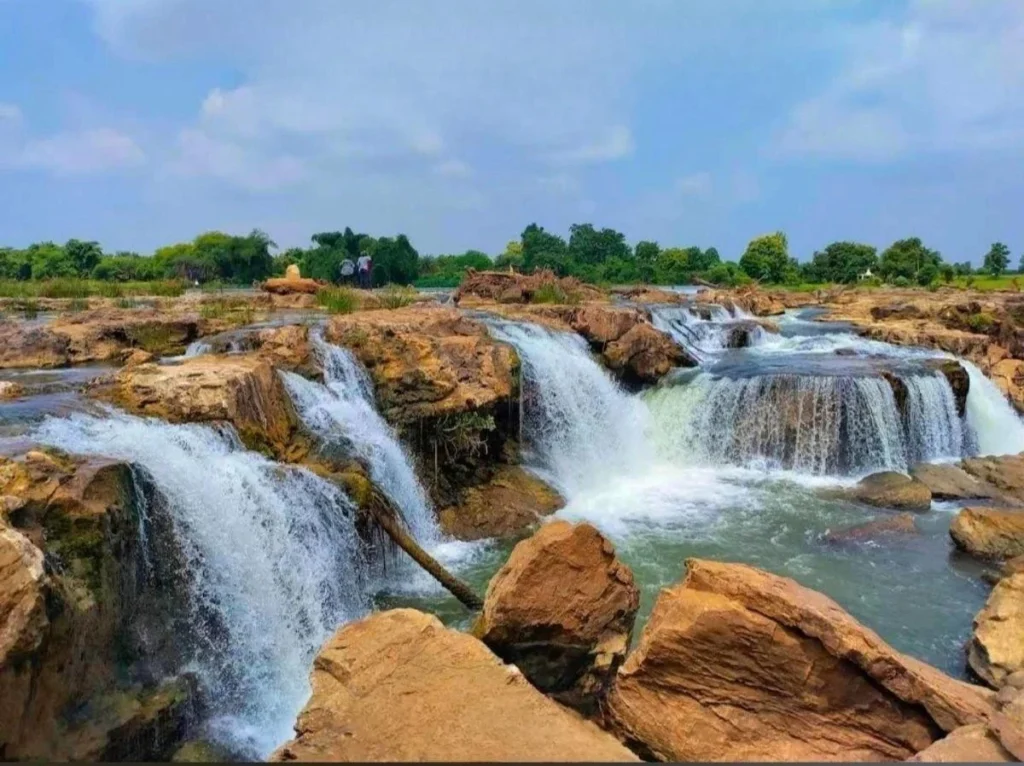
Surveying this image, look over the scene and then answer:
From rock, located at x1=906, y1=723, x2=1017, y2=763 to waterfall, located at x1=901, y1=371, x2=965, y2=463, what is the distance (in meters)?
10.0

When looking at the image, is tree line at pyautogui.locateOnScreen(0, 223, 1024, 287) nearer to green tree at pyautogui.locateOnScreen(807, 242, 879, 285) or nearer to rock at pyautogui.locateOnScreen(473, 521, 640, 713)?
green tree at pyautogui.locateOnScreen(807, 242, 879, 285)

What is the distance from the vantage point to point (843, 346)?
1719cm

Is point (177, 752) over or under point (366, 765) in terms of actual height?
under

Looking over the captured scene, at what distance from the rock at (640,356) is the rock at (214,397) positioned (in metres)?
7.03

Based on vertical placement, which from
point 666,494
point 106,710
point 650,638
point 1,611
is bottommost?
point 666,494

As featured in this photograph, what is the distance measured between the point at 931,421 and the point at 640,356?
4.95 m

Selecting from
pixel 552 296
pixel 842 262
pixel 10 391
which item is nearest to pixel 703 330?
pixel 552 296

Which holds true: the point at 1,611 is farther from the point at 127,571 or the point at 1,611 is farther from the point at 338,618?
the point at 338,618

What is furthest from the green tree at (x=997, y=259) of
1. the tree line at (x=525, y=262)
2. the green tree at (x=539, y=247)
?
the green tree at (x=539, y=247)

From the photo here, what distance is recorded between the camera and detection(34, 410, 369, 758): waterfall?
4.88 metres

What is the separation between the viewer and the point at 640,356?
1358 cm

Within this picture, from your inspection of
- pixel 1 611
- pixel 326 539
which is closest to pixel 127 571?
pixel 1 611

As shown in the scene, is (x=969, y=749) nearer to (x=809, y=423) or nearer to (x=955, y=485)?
(x=955, y=485)

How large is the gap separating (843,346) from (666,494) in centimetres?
882
